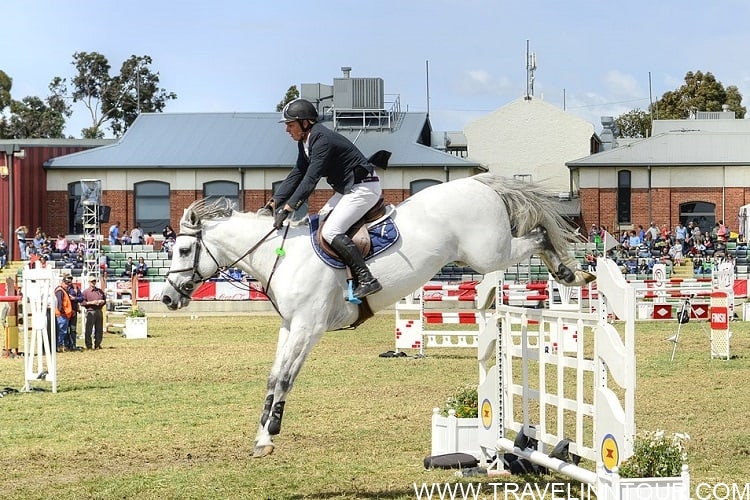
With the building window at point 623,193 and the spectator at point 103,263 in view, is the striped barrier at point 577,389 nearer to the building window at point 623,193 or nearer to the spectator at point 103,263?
the spectator at point 103,263

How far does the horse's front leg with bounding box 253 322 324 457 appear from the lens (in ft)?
27.6

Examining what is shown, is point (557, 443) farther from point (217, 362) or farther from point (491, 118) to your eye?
point (491, 118)

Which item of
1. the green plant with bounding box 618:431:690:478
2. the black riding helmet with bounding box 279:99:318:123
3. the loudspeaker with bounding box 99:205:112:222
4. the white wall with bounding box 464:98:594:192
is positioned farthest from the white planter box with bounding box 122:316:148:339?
the white wall with bounding box 464:98:594:192

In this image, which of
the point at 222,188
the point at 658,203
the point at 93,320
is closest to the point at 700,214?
the point at 658,203

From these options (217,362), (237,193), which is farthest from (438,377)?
(237,193)

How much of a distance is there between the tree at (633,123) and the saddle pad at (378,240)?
80.7 metres

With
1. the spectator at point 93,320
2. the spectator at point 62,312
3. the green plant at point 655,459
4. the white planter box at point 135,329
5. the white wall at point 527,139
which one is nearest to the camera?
the green plant at point 655,459

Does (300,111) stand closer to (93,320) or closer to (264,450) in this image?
(264,450)

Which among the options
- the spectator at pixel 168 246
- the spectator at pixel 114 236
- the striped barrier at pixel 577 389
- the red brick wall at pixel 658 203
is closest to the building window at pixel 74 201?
the spectator at pixel 114 236

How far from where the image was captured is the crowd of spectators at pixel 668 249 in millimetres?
38594

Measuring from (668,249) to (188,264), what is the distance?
1356 inches

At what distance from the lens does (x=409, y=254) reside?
28.5 ft

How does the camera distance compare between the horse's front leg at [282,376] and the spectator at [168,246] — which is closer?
the horse's front leg at [282,376]

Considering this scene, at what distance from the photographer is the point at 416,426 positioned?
464 inches
